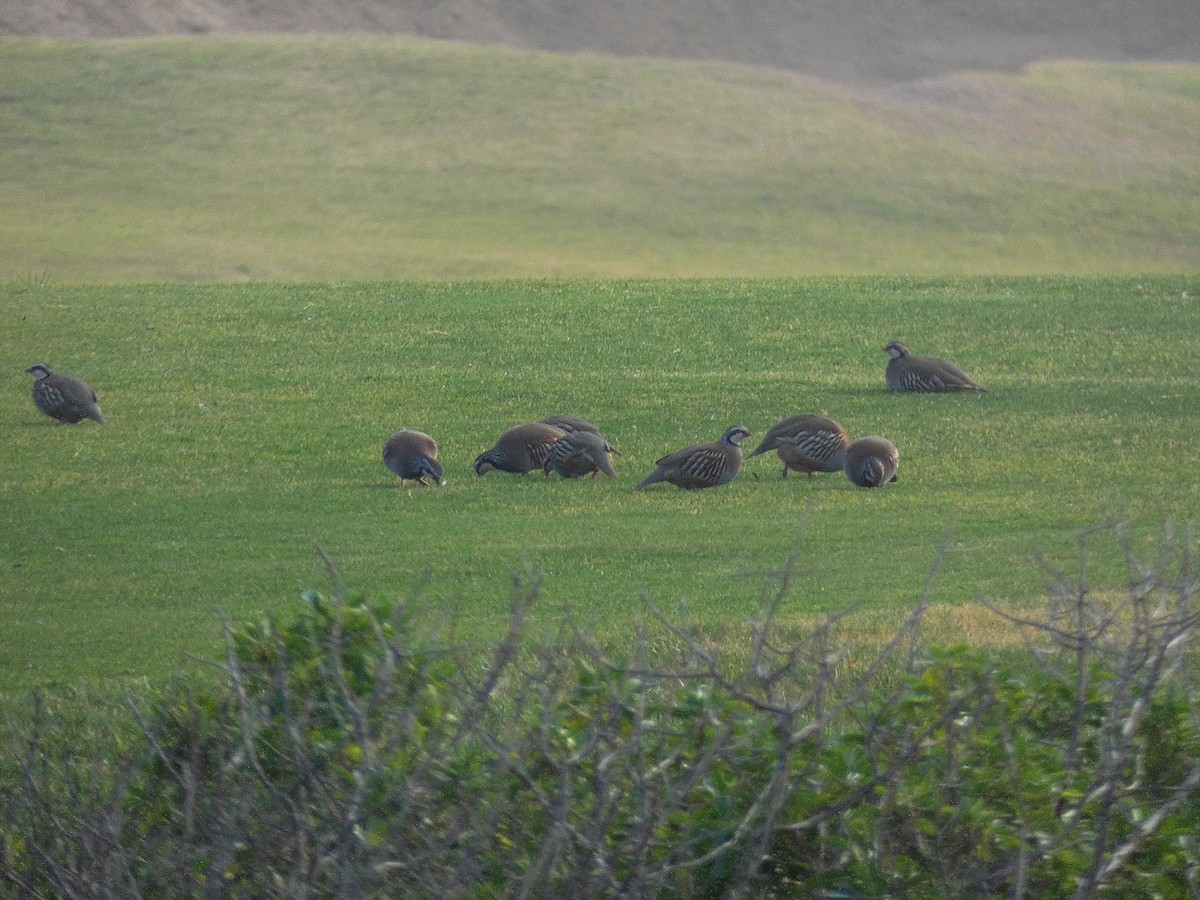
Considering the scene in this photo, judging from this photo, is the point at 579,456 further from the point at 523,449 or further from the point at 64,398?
the point at 64,398

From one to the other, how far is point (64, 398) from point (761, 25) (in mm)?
44801

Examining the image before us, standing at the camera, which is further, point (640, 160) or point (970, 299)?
point (640, 160)

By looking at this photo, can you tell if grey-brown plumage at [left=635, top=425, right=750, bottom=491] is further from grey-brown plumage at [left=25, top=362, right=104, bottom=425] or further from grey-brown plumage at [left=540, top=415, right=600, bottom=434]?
grey-brown plumage at [left=25, top=362, right=104, bottom=425]

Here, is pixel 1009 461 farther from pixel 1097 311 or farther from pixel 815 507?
pixel 1097 311

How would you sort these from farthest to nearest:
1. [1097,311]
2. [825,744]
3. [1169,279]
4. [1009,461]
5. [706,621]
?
[1169,279] → [1097,311] → [1009,461] → [706,621] → [825,744]

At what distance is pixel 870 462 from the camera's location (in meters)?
14.2

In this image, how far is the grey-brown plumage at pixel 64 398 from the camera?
57.2ft

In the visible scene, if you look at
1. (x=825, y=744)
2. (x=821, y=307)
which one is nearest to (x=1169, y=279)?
(x=821, y=307)

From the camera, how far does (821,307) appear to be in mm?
24859

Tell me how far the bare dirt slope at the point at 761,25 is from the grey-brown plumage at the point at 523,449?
39.9 meters

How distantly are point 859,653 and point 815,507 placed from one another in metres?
4.08

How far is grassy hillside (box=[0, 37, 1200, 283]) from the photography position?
3322 centimetres

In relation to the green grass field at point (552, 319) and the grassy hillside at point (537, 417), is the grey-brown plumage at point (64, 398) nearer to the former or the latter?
the grassy hillside at point (537, 417)

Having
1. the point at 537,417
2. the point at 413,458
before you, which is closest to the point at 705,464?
the point at 413,458
